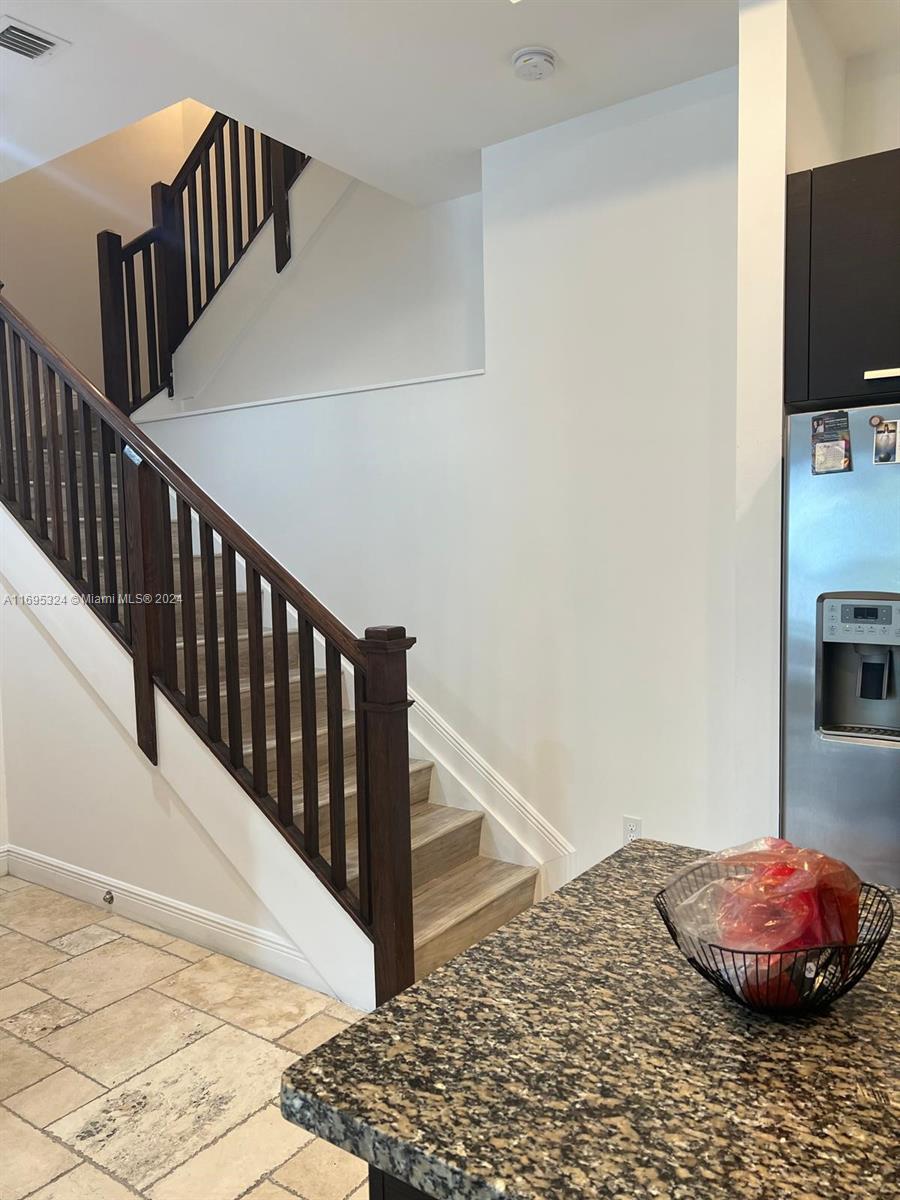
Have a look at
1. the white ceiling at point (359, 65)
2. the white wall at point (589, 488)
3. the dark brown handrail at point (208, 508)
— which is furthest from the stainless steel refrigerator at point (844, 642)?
the white ceiling at point (359, 65)

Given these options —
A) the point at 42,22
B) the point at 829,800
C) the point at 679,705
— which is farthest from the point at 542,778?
the point at 42,22

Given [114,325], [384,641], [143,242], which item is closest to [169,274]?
[143,242]

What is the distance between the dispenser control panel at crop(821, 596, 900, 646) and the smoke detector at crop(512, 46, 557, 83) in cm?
182

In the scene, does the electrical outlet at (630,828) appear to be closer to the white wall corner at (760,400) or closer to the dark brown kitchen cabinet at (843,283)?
the white wall corner at (760,400)

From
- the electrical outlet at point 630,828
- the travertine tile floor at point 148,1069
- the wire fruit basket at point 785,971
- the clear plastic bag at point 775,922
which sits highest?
the clear plastic bag at point 775,922

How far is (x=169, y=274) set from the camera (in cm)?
491

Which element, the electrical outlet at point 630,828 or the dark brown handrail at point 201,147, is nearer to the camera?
the electrical outlet at point 630,828

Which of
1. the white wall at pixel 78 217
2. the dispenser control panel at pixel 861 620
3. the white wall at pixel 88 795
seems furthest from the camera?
the white wall at pixel 78 217

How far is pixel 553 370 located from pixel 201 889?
225cm

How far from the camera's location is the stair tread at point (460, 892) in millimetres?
2889

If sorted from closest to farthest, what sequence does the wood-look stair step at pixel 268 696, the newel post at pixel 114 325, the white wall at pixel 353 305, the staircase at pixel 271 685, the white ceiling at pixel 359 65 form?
the white ceiling at pixel 359 65, the staircase at pixel 271 685, the wood-look stair step at pixel 268 696, the white wall at pixel 353 305, the newel post at pixel 114 325

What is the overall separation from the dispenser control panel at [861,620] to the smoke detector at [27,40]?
2.77 m

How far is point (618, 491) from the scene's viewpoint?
3.06m

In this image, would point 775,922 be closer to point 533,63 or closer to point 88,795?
point 533,63
